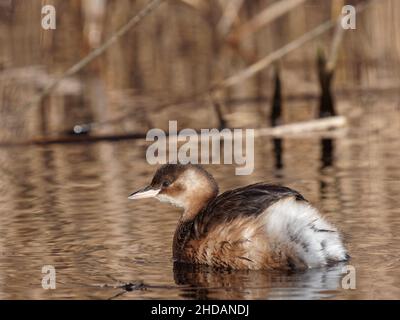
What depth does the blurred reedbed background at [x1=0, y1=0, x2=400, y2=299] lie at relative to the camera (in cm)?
610

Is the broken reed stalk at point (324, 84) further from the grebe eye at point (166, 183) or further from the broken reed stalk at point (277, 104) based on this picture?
the grebe eye at point (166, 183)

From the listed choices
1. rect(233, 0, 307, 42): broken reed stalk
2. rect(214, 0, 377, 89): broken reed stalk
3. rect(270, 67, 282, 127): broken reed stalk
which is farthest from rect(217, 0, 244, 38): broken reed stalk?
rect(214, 0, 377, 89): broken reed stalk

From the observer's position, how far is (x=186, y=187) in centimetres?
674

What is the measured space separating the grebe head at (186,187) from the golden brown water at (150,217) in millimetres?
270

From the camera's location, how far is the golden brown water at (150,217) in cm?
578

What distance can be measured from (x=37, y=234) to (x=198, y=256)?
112 centimetres

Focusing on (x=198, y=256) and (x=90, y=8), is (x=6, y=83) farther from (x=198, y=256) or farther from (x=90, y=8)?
(x=198, y=256)

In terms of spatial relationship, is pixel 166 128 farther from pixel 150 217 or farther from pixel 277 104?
pixel 150 217

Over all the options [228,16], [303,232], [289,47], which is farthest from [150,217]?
[228,16]

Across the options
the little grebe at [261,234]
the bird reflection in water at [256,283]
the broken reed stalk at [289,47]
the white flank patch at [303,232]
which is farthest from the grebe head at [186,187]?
the broken reed stalk at [289,47]

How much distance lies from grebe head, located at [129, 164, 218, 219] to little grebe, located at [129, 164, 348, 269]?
0.23 m

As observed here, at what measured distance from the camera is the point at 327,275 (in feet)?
19.5

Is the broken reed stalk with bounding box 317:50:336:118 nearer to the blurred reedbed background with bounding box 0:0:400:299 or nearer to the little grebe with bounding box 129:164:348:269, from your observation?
the blurred reedbed background with bounding box 0:0:400:299
